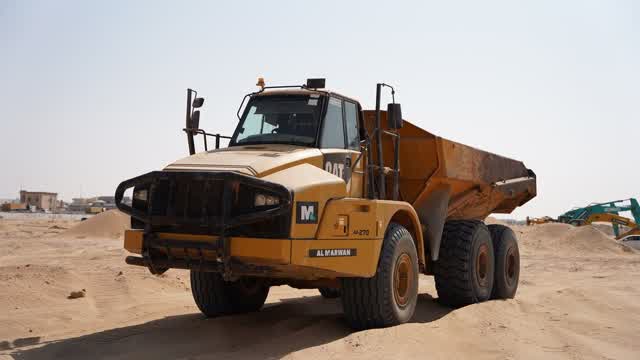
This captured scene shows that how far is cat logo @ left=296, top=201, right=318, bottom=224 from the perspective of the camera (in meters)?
6.41

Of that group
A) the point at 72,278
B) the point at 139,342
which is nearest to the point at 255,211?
the point at 139,342

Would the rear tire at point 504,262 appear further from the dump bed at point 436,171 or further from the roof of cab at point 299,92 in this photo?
the roof of cab at point 299,92

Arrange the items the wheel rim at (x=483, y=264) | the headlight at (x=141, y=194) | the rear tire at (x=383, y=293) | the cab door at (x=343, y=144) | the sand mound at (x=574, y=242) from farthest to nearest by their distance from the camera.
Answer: the sand mound at (x=574, y=242) < the wheel rim at (x=483, y=264) < the cab door at (x=343, y=144) < the rear tire at (x=383, y=293) < the headlight at (x=141, y=194)

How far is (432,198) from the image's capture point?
9797 mm

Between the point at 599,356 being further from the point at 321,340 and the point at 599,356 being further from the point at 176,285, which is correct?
the point at 176,285

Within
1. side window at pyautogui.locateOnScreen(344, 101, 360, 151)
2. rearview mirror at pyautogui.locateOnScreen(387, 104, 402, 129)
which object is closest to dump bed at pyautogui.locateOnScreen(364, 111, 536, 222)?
side window at pyautogui.locateOnScreen(344, 101, 360, 151)

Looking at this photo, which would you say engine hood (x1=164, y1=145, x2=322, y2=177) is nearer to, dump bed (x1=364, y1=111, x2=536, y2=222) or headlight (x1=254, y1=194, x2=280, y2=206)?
headlight (x1=254, y1=194, x2=280, y2=206)

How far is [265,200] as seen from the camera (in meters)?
6.45

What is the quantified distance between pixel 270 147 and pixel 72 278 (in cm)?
614

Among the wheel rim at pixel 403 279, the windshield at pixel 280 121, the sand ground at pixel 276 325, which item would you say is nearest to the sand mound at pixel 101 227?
the sand ground at pixel 276 325

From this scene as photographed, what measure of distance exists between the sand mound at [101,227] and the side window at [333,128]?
25020mm

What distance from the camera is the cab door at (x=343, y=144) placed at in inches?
301

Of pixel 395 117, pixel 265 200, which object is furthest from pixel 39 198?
pixel 265 200

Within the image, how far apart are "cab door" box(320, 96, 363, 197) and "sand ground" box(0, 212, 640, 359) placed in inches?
69.2
